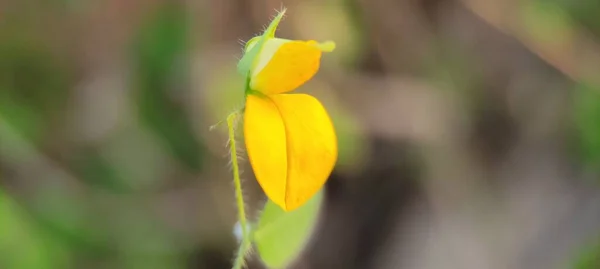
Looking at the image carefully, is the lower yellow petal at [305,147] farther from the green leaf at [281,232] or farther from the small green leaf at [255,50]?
the green leaf at [281,232]

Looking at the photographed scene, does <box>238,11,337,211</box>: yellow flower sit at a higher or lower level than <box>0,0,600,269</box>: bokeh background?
higher

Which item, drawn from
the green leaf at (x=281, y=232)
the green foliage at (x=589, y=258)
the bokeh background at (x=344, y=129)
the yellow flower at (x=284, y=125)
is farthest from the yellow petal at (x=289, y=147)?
the green foliage at (x=589, y=258)

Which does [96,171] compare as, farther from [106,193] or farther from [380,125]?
[380,125]

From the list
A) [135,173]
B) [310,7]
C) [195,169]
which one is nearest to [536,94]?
[310,7]

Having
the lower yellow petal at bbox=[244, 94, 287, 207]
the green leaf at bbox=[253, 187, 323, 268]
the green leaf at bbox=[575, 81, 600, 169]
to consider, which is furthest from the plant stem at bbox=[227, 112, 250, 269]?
the green leaf at bbox=[575, 81, 600, 169]

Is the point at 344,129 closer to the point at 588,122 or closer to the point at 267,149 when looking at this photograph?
the point at 588,122

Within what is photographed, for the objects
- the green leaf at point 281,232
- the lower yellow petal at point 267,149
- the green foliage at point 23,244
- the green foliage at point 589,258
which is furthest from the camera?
the green foliage at point 589,258

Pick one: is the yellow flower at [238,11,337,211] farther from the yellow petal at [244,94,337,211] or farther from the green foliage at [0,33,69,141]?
the green foliage at [0,33,69,141]
